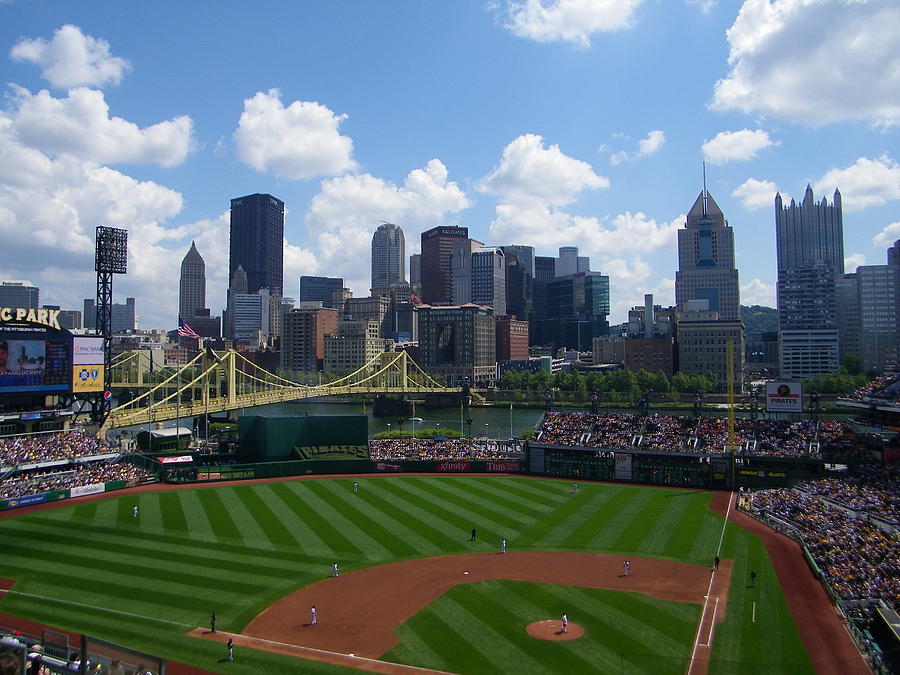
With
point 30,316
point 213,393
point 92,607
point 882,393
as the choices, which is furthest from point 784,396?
point 213,393

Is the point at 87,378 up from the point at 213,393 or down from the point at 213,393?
up

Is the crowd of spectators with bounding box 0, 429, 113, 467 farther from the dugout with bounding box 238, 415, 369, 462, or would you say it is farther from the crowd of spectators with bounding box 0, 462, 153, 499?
the dugout with bounding box 238, 415, 369, 462

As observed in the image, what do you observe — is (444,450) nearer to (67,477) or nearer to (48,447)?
(67,477)

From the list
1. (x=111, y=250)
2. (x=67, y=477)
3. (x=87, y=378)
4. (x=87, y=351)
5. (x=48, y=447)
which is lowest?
(x=67, y=477)

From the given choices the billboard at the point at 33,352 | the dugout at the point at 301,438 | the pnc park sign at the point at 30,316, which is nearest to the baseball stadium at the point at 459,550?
the dugout at the point at 301,438

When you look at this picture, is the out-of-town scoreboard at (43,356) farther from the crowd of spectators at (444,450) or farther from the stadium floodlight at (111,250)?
the crowd of spectators at (444,450)

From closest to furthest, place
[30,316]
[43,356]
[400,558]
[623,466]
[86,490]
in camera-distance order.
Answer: [400,558], [86,490], [623,466], [30,316], [43,356]
